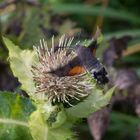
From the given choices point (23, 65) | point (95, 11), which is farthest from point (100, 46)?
point (95, 11)

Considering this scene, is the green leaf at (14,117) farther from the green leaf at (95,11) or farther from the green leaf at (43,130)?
the green leaf at (95,11)

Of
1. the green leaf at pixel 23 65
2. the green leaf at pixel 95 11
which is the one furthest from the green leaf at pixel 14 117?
the green leaf at pixel 95 11

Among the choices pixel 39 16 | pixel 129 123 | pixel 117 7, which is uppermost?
pixel 39 16

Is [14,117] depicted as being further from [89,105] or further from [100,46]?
[100,46]

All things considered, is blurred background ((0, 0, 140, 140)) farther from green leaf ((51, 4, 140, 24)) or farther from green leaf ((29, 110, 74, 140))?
green leaf ((29, 110, 74, 140))

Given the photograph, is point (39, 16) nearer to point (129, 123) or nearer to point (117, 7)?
point (129, 123)

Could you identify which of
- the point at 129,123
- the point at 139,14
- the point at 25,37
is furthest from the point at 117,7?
the point at 25,37
